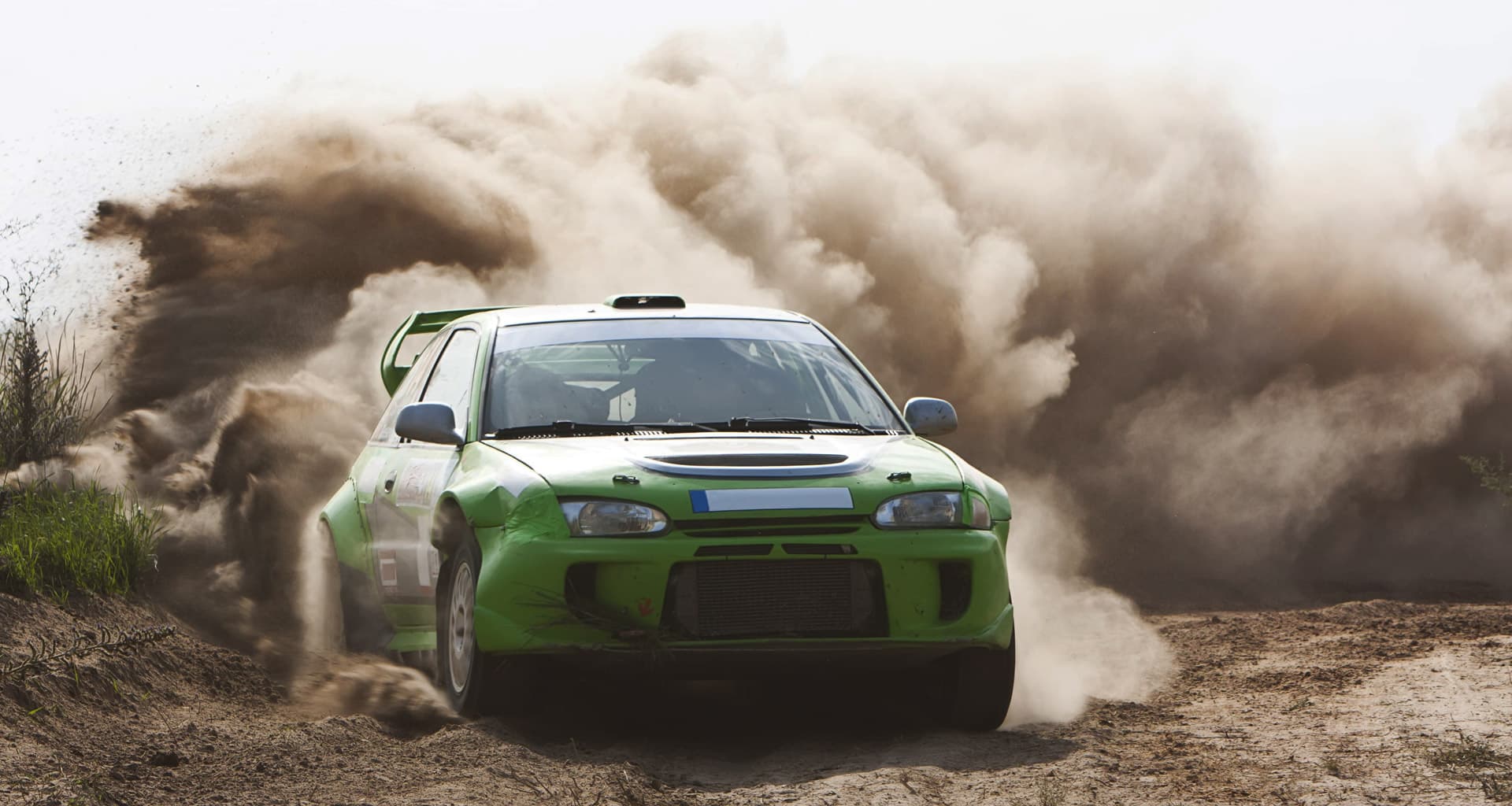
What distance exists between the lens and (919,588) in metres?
5.60

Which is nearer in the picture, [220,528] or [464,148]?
[220,528]

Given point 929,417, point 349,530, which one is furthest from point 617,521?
point 349,530

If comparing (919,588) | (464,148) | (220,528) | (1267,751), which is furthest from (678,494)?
(464,148)

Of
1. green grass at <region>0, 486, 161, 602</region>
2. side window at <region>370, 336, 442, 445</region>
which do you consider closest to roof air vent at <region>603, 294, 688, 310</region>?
side window at <region>370, 336, 442, 445</region>

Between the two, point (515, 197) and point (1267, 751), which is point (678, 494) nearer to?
point (1267, 751)

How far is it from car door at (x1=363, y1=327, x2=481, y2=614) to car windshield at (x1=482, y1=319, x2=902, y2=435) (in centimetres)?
21

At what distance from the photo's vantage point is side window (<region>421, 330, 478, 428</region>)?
6559 millimetres

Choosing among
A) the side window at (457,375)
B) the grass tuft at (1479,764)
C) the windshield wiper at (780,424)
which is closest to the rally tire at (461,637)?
the side window at (457,375)

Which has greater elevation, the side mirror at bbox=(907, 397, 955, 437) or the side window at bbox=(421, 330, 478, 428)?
the side window at bbox=(421, 330, 478, 428)

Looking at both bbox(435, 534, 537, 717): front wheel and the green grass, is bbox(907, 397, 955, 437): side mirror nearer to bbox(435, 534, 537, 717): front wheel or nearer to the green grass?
bbox(435, 534, 537, 717): front wheel

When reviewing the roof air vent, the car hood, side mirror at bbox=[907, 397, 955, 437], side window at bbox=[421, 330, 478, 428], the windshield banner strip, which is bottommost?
the windshield banner strip

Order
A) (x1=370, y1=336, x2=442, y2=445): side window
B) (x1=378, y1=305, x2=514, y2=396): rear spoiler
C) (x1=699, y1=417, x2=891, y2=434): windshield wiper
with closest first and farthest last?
(x1=699, y1=417, x2=891, y2=434): windshield wiper → (x1=370, y1=336, x2=442, y2=445): side window → (x1=378, y1=305, x2=514, y2=396): rear spoiler

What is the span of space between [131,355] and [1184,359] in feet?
33.5

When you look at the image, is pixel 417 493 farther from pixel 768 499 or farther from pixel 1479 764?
pixel 1479 764
